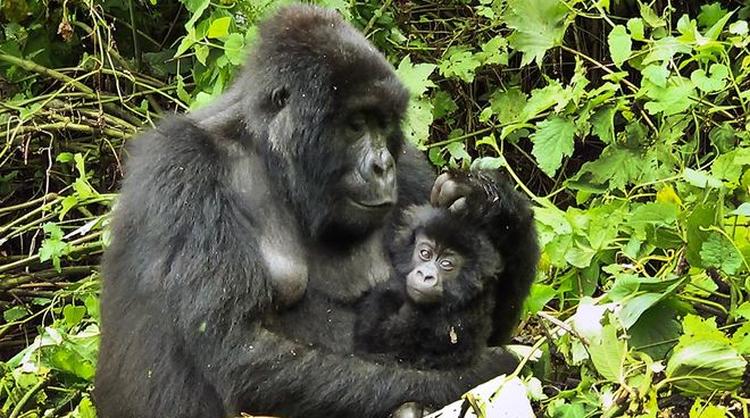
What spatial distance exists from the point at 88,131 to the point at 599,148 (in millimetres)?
2339

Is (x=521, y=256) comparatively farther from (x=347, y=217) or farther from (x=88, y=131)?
(x=88, y=131)

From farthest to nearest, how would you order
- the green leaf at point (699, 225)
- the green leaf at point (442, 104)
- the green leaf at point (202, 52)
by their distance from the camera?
the green leaf at point (442, 104), the green leaf at point (202, 52), the green leaf at point (699, 225)

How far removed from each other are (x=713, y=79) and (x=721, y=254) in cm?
87

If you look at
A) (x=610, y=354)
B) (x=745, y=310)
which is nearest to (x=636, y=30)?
(x=745, y=310)

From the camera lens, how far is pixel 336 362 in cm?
293

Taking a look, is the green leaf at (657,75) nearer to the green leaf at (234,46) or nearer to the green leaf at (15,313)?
the green leaf at (234,46)

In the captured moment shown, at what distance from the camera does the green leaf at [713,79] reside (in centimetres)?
356

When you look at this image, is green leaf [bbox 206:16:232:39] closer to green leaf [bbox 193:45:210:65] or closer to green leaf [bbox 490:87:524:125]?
green leaf [bbox 193:45:210:65]

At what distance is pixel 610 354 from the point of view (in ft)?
8.20

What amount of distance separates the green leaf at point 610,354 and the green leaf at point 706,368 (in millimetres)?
105

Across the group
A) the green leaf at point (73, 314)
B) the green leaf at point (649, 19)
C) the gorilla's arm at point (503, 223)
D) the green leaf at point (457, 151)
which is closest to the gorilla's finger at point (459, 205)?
the gorilla's arm at point (503, 223)

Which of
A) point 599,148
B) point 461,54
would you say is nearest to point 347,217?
point 461,54

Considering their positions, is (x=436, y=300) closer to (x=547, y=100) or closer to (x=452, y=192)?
(x=452, y=192)

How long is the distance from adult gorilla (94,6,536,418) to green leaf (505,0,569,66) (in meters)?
1.02
